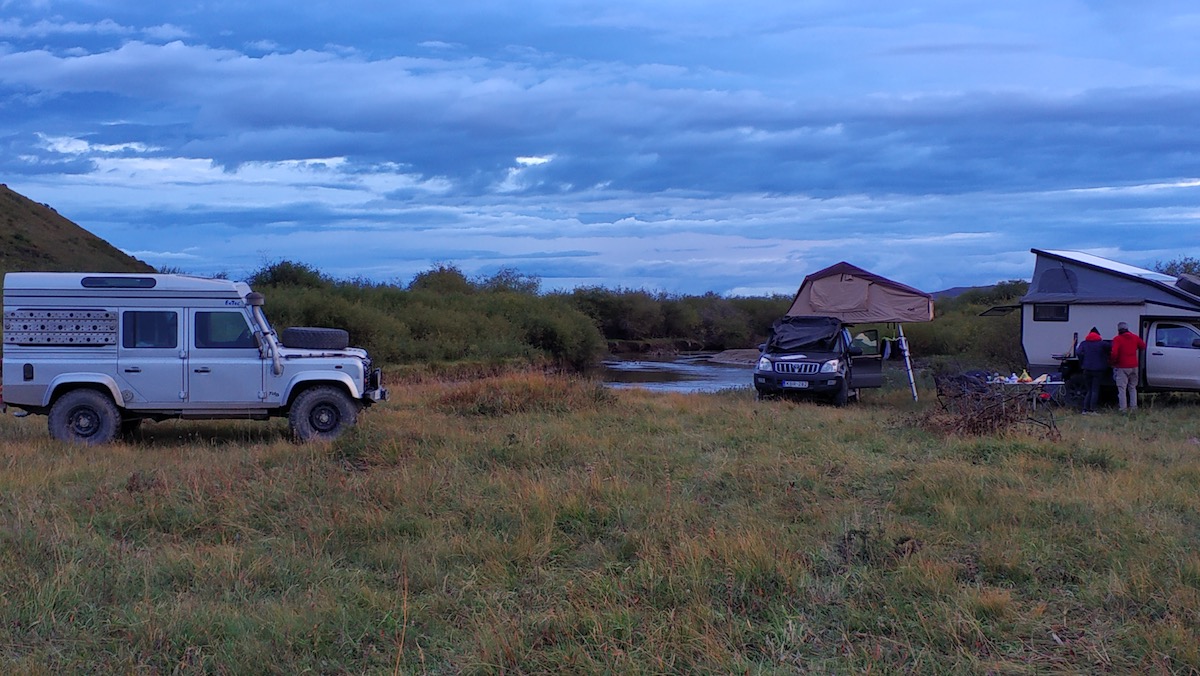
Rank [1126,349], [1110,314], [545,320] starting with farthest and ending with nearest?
[545,320] < [1110,314] < [1126,349]

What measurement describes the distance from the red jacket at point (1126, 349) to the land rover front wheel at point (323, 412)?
13234 millimetres

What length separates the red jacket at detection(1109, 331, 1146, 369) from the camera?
55.2 feet

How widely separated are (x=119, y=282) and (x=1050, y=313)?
16.3 m

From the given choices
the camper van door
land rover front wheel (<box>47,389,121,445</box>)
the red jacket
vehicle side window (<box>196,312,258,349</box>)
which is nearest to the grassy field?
land rover front wheel (<box>47,389,121,445</box>)

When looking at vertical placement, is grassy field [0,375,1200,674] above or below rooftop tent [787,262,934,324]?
below

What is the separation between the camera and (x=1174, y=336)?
1762 centimetres

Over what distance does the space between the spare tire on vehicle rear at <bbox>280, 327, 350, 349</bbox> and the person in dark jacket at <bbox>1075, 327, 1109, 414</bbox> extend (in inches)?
515

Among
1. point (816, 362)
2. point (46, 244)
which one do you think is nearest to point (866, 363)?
point (816, 362)

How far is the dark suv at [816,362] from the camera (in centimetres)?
1817

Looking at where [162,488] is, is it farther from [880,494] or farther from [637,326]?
[637,326]

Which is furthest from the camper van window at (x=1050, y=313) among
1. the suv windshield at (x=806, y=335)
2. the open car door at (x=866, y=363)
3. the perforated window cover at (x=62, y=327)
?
the perforated window cover at (x=62, y=327)

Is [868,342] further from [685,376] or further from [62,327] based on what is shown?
[685,376]

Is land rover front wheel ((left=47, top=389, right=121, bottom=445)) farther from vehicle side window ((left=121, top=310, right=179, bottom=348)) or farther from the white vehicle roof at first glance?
the white vehicle roof

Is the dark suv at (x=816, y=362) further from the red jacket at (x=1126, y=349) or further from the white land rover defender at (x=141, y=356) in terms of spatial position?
the white land rover defender at (x=141, y=356)
